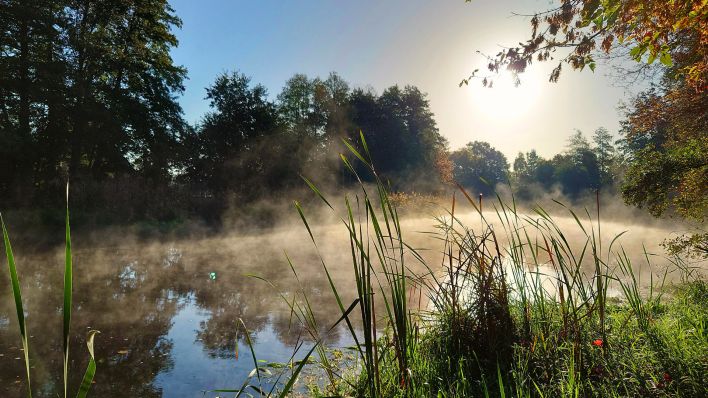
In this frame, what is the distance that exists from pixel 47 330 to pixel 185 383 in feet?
7.34

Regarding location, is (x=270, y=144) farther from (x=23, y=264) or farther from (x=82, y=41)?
(x=23, y=264)

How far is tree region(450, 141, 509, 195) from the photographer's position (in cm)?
6556

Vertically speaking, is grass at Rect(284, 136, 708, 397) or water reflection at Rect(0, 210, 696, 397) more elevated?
grass at Rect(284, 136, 708, 397)

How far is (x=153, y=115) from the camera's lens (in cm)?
1934

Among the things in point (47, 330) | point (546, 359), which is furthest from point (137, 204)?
point (546, 359)

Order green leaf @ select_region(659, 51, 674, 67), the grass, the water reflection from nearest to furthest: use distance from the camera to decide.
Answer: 1. the grass
2. green leaf @ select_region(659, 51, 674, 67)
3. the water reflection

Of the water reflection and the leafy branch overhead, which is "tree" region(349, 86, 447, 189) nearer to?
the water reflection

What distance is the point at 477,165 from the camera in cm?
6888

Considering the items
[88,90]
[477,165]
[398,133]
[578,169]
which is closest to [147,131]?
[88,90]

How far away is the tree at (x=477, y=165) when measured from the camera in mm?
65562

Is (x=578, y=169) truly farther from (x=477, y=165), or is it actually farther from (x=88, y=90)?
(x=88, y=90)

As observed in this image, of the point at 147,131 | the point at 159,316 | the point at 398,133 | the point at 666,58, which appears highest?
the point at 398,133

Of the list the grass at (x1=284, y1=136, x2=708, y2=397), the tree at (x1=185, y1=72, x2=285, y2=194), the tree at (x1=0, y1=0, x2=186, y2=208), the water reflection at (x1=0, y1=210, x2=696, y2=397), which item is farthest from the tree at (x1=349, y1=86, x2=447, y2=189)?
the grass at (x1=284, y1=136, x2=708, y2=397)

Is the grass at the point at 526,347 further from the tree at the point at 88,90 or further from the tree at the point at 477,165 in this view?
the tree at the point at 477,165
